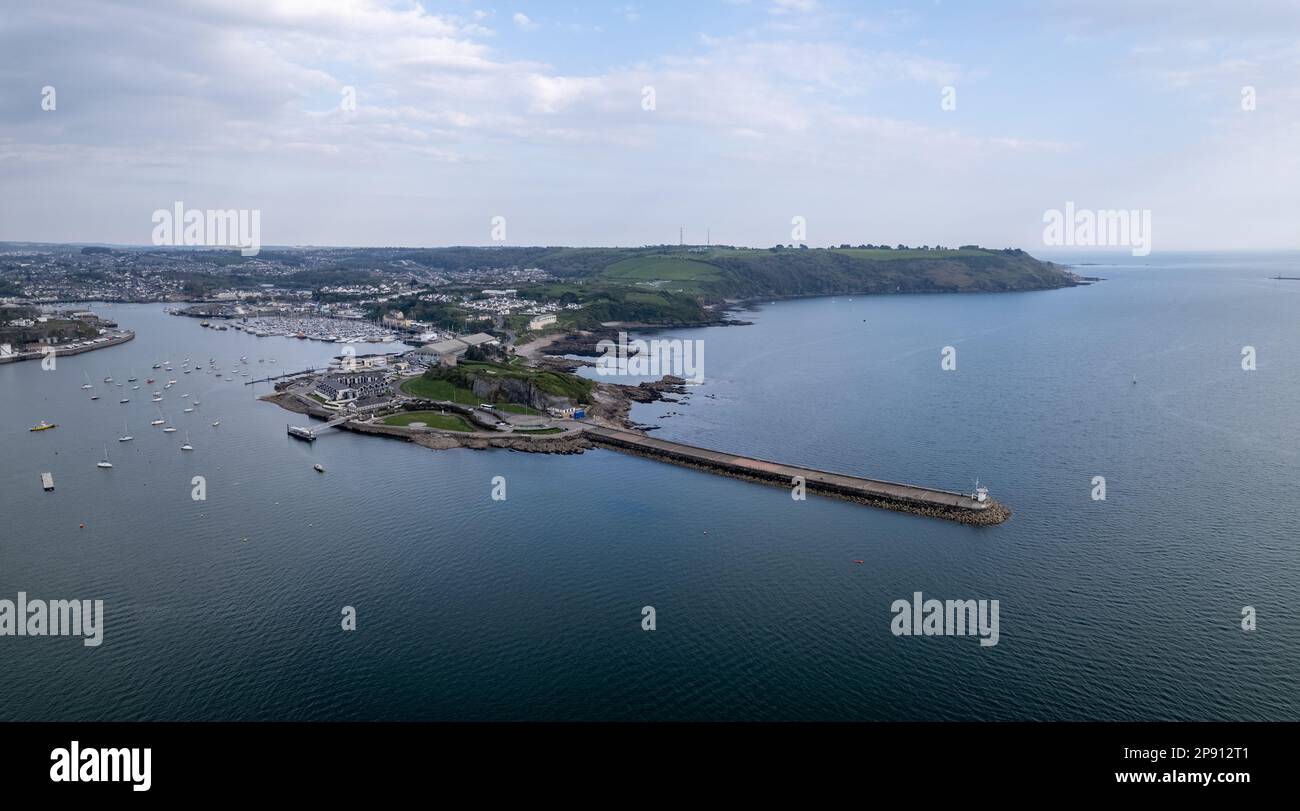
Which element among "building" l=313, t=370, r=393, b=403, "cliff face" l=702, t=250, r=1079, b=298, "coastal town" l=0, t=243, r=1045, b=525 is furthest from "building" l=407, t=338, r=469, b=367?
"cliff face" l=702, t=250, r=1079, b=298

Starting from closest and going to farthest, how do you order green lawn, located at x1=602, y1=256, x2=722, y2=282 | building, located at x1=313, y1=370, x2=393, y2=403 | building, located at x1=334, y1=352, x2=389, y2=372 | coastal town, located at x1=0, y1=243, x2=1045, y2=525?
coastal town, located at x1=0, y1=243, x2=1045, y2=525 → building, located at x1=313, y1=370, x2=393, y2=403 → building, located at x1=334, y1=352, x2=389, y2=372 → green lawn, located at x1=602, y1=256, x2=722, y2=282

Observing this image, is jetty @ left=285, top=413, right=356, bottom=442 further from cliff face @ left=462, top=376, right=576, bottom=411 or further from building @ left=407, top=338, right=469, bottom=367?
building @ left=407, top=338, right=469, bottom=367

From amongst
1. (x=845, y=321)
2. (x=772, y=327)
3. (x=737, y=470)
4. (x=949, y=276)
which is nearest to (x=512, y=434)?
(x=737, y=470)

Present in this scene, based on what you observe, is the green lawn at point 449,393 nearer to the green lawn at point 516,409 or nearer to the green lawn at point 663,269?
the green lawn at point 516,409

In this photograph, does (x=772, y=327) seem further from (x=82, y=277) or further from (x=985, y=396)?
(x=82, y=277)

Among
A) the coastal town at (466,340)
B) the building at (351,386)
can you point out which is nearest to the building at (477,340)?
the coastal town at (466,340)

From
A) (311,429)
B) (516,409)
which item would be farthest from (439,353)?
(311,429)
